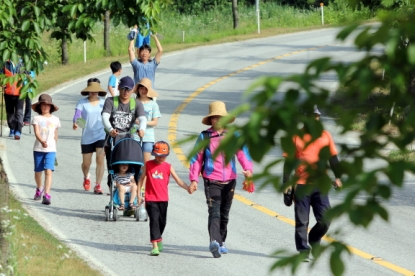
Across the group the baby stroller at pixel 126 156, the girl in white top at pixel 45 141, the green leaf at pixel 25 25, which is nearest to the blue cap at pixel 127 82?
the baby stroller at pixel 126 156

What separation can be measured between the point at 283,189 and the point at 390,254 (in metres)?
8.37

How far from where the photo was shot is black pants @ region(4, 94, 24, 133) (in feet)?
64.0

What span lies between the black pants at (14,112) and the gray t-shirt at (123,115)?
22.2 ft

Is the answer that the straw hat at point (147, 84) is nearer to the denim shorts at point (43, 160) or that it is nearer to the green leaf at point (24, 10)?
the denim shorts at point (43, 160)

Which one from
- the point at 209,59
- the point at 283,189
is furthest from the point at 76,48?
the point at 283,189

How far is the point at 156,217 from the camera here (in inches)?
436

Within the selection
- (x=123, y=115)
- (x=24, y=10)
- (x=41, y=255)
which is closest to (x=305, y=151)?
(x=41, y=255)

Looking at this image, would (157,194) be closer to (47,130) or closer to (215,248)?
(215,248)

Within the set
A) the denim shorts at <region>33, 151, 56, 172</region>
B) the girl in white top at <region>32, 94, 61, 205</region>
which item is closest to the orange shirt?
the girl in white top at <region>32, 94, 61, 205</region>

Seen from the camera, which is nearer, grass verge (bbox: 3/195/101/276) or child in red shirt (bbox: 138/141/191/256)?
grass verge (bbox: 3/195/101/276)

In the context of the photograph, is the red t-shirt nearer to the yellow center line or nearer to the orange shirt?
the yellow center line

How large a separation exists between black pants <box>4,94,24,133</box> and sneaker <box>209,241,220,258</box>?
9.40 meters

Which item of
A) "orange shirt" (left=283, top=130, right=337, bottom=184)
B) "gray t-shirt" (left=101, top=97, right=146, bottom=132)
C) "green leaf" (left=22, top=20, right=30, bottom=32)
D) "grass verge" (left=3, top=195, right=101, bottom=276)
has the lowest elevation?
"grass verge" (left=3, top=195, right=101, bottom=276)

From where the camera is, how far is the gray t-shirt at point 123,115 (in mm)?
13086
